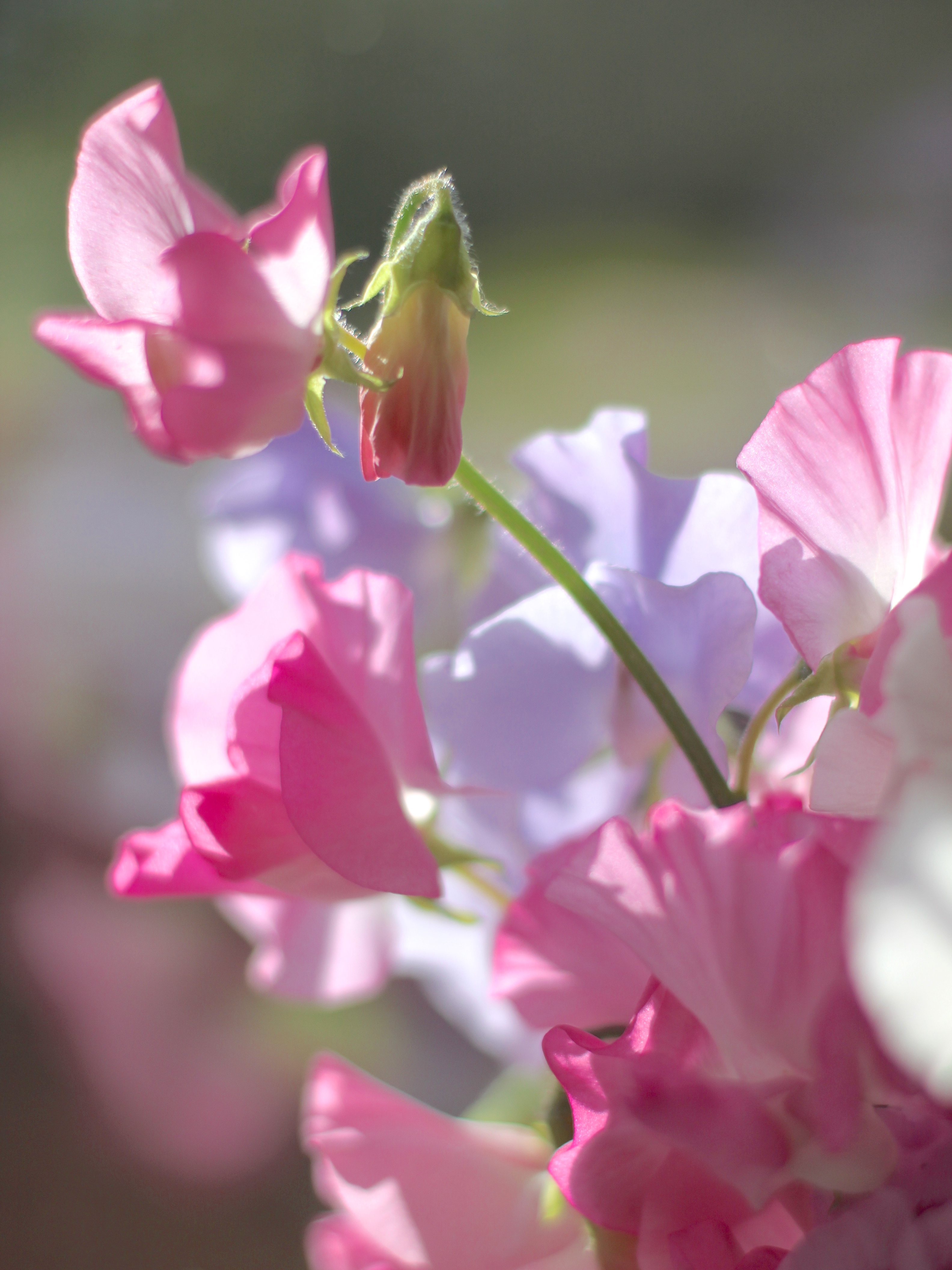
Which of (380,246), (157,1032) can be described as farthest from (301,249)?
(380,246)

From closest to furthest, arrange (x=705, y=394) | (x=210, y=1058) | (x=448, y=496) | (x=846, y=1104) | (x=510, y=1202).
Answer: (x=846, y=1104)
(x=510, y=1202)
(x=448, y=496)
(x=210, y=1058)
(x=705, y=394)

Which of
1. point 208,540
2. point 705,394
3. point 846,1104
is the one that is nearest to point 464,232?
point 846,1104

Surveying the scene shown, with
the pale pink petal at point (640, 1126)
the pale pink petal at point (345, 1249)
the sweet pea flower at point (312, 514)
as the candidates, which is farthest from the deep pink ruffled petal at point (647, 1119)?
the sweet pea flower at point (312, 514)

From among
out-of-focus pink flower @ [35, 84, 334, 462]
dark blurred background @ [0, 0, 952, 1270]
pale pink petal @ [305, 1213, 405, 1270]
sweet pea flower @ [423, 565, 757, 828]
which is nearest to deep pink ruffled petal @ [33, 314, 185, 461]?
out-of-focus pink flower @ [35, 84, 334, 462]

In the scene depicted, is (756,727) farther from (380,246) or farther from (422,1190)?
(380,246)

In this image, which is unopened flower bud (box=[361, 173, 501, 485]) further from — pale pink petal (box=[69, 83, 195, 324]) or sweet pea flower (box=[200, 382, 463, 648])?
sweet pea flower (box=[200, 382, 463, 648])

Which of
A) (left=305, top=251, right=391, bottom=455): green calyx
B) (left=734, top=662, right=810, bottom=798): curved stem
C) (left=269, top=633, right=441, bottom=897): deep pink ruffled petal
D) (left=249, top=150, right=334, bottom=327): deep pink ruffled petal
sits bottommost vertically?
(left=734, top=662, right=810, bottom=798): curved stem

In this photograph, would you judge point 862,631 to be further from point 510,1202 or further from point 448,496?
point 448,496
